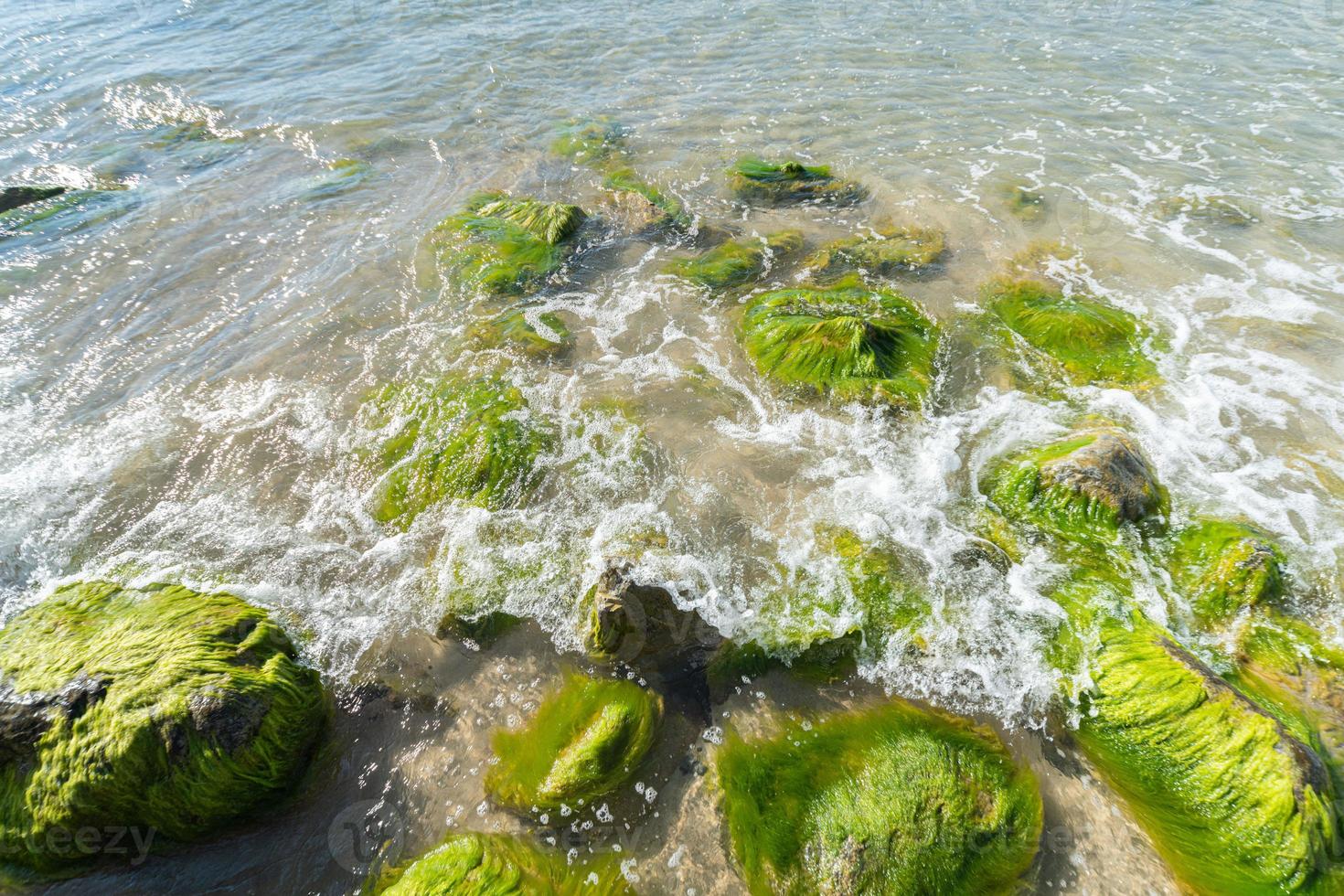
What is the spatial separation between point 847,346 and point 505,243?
506cm

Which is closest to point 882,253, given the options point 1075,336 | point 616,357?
point 1075,336

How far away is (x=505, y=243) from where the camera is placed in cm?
849

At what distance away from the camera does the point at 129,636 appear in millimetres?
4176

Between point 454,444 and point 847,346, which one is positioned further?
point 847,346

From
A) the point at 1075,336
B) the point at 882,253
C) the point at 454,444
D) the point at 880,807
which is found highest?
the point at 882,253

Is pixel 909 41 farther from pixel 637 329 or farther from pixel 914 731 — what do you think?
pixel 914 731

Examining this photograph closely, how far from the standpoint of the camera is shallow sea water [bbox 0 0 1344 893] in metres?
4.35

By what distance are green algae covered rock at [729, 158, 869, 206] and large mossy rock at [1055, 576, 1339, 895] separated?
7.36 m

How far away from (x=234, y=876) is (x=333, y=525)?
264 centimetres

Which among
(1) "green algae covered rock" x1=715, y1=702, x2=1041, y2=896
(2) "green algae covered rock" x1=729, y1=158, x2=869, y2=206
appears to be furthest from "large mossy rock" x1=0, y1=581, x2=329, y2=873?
(2) "green algae covered rock" x1=729, y1=158, x2=869, y2=206

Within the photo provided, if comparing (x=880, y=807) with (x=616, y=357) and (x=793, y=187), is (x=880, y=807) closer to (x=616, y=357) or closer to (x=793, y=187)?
(x=616, y=357)

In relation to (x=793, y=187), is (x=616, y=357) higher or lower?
lower

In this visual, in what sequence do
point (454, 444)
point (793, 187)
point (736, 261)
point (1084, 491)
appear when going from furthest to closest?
point (793, 187) → point (736, 261) → point (454, 444) → point (1084, 491)

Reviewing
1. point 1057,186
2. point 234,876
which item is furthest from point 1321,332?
point 234,876
